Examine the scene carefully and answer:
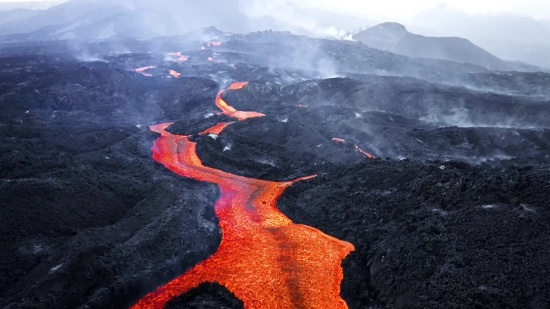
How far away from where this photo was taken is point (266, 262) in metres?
20.3

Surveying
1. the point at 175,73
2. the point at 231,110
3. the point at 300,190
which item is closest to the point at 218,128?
the point at 231,110

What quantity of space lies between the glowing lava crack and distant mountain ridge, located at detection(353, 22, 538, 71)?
12546cm

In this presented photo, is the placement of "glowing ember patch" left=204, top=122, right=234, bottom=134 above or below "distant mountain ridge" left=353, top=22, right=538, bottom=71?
below

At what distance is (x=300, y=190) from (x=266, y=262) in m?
10.8

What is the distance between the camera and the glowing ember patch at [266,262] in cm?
1770

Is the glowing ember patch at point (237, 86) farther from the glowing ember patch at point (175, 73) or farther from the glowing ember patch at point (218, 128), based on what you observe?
the glowing ember patch at point (218, 128)

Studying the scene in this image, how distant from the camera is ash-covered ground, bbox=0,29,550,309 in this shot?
55.7 feet

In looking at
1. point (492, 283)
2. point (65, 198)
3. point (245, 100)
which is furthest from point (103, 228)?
point (245, 100)

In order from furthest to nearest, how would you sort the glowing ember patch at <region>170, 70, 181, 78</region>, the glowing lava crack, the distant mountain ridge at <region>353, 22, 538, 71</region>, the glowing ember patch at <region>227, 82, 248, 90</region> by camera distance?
the distant mountain ridge at <region>353, 22, 538, 71</region>, the glowing ember patch at <region>170, 70, 181, 78</region>, the glowing ember patch at <region>227, 82, 248, 90</region>, the glowing lava crack

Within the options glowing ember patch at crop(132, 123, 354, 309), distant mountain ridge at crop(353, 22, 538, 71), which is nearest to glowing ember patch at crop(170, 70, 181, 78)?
glowing ember patch at crop(132, 123, 354, 309)

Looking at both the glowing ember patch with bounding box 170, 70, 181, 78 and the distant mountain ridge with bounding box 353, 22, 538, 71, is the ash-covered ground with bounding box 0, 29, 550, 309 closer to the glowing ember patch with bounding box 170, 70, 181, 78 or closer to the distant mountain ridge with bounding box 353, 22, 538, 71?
the glowing ember patch with bounding box 170, 70, 181, 78

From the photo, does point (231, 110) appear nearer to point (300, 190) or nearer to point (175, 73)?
point (175, 73)

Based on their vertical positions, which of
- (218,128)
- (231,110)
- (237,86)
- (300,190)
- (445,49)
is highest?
(445,49)

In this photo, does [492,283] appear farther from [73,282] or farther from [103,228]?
[103,228]
